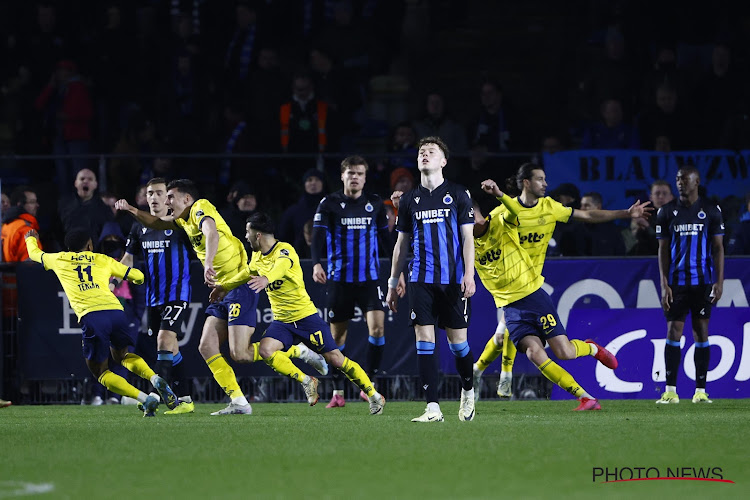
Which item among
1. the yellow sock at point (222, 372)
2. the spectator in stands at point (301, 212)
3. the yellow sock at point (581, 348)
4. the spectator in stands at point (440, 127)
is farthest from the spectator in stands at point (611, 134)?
the yellow sock at point (222, 372)

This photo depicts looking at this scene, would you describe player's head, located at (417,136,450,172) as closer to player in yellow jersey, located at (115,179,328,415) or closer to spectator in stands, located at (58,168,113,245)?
player in yellow jersey, located at (115,179,328,415)

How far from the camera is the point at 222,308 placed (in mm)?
11195

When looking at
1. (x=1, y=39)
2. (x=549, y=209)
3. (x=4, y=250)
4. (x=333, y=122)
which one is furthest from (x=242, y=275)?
(x=1, y=39)

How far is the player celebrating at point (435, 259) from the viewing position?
923 cm

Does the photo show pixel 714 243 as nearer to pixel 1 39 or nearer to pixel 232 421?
pixel 232 421

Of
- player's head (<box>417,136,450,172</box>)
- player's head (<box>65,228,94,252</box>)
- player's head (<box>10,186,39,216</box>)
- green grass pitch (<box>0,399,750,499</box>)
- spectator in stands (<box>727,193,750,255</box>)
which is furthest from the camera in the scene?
player's head (<box>10,186,39,216</box>)

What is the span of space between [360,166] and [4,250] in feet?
14.3

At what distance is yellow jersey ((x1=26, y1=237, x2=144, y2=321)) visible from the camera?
35.6 ft

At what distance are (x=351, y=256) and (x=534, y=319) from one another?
7.39ft

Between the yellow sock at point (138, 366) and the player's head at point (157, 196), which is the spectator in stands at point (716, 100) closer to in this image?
the player's head at point (157, 196)

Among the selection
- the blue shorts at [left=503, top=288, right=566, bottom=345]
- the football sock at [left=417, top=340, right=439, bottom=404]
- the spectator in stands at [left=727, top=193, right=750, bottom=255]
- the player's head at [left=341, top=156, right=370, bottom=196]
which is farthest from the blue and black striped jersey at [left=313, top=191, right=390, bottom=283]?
the spectator in stands at [left=727, top=193, right=750, bottom=255]

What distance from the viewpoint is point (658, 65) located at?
16172mm

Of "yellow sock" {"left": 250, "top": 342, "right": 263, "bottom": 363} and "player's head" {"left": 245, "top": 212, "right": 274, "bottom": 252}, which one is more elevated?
"player's head" {"left": 245, "top": 212, "right": 274, "bottom": 252}

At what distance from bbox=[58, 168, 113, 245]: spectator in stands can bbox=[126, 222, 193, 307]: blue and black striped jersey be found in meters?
2.07
